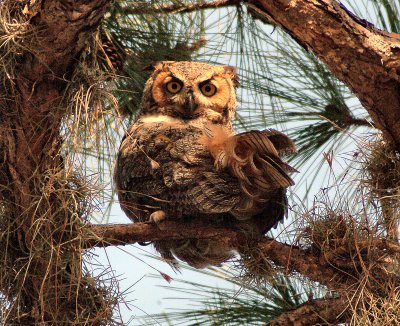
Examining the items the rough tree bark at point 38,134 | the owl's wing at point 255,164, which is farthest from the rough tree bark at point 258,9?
the owl's wing at point 255,164

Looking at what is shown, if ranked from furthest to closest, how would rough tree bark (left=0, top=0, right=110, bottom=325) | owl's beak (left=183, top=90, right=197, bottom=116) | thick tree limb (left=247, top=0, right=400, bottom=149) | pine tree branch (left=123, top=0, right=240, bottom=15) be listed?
pine tree branch (left=123, top=0, right=240, bottom=15)
owl's beak (left=183, top=90, right=197, bottom=116)
thick tree limb (left=247, top=0, right=400, bottom=149)
rough tree bark (left=0, top=0, right=110, bottom=325)

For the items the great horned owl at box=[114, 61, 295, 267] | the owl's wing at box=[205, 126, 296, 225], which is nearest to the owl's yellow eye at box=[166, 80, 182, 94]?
the great horned owl at box=[114, 61, 295, 267]

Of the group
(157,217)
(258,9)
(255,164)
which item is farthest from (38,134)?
(258,9)

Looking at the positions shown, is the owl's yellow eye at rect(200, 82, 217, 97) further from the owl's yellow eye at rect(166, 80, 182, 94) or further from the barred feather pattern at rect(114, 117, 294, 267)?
the barred feather pattern at rect(114, 117, 294, 267)

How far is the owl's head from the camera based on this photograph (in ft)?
7.19

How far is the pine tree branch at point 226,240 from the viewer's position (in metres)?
1.77

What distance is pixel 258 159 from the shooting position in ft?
5.88

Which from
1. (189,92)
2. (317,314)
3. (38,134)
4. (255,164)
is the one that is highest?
(189,92)

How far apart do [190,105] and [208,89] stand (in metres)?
0.13

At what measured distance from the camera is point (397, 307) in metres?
1.68

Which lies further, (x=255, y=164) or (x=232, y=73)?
(x=232, y=73)

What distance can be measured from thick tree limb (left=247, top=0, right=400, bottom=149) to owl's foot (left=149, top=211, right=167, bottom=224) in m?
0.54

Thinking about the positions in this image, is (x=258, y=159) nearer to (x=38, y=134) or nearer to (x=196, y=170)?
(x=196, y=170)

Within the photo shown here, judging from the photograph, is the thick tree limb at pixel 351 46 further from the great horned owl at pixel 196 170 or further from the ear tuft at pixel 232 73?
the ear tuft at pixel 232 73
